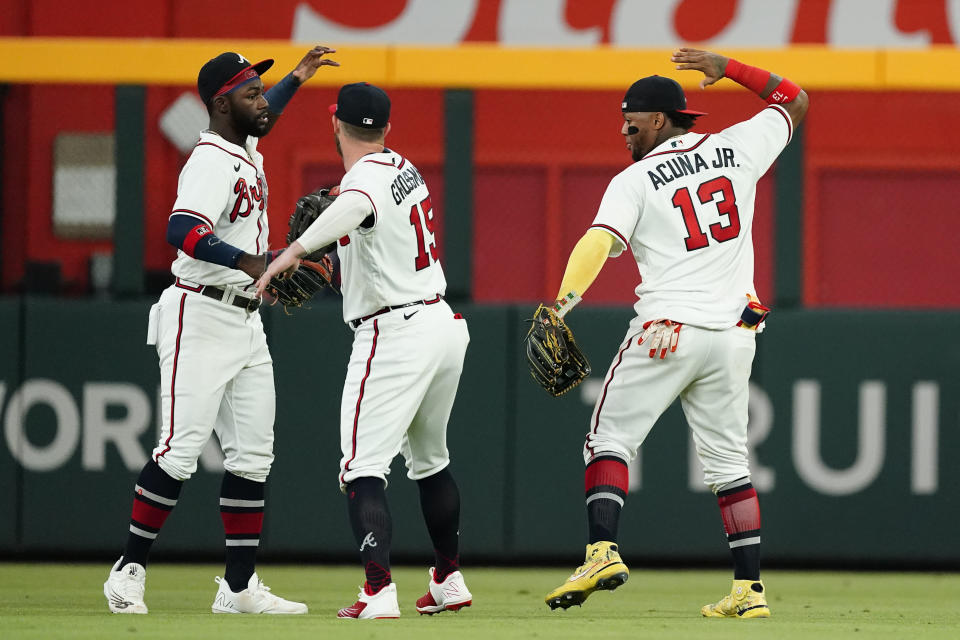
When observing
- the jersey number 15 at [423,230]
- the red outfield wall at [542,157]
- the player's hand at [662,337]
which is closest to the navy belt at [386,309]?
the jersey number 15 at [423,230]

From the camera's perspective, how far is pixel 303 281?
16.3ft

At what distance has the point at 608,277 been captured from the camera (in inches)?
358

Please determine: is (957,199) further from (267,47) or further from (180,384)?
(180,384)

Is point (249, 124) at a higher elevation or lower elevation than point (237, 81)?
lower

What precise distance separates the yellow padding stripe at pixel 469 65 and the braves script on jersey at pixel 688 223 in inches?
86.3

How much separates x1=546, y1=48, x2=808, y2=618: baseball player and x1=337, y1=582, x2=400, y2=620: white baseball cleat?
2.26ft

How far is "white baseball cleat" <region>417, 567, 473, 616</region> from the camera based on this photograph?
5.03m

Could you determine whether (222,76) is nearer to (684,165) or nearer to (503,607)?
(684,165)

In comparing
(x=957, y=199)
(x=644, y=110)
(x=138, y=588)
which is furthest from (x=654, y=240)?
(x=957, y=199)

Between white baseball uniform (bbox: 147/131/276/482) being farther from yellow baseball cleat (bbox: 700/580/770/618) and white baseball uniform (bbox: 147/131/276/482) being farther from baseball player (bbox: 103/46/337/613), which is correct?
yellow baseball cleat (bbox: 700/580/770/618)

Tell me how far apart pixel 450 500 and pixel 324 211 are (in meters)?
1.15

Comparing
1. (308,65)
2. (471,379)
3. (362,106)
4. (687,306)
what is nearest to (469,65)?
(471,379)

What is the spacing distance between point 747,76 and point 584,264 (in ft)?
3.43

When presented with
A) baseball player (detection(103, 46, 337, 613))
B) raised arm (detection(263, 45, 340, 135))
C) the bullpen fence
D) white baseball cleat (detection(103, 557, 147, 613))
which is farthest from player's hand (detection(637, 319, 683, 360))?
the bullpen fence
